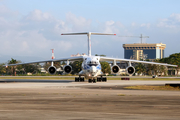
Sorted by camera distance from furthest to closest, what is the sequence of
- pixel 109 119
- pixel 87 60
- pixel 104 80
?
1. pixel 104 80
2. pixel 87 60
3. pixel 109 119

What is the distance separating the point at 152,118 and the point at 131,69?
33.7m

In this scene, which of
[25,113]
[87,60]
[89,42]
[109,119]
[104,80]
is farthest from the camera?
[89,42]

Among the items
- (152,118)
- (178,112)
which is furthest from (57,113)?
(178,112)

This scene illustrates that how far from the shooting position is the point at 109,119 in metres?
10.5

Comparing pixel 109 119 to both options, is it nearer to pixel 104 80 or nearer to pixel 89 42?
pixel 104 80

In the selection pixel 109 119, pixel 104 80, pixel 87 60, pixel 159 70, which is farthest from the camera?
pixel 159 70

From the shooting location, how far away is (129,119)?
10.5 metres

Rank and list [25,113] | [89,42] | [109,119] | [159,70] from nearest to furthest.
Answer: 1. [109,119]
2. [25,113]
3. [89,42]
4. [159,70]

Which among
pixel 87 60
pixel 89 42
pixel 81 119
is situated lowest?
pixel 81 119

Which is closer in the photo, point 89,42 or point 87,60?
point 87,60

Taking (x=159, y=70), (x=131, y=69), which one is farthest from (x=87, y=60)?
(x=159, y=70)

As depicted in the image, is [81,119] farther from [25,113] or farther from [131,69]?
[131,69]

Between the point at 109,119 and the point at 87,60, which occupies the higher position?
the point at 87,60

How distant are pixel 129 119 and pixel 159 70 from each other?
12480 cm
